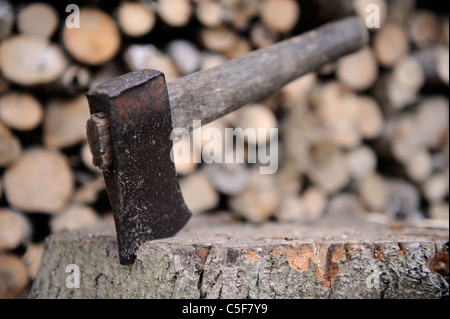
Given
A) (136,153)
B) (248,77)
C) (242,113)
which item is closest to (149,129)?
(136,153)

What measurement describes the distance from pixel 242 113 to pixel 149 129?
122 centimetres

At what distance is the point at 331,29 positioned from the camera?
1.77 metres

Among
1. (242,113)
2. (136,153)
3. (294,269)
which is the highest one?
(242,113)

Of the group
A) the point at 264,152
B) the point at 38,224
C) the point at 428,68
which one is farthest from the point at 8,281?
the point at 428,68

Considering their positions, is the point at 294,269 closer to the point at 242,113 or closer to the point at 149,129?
the point at 149,129

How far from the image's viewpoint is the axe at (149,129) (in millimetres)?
942

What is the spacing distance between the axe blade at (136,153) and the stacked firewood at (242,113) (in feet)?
2.76

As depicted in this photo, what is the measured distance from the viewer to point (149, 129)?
39.8 inches

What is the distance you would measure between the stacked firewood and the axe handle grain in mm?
611

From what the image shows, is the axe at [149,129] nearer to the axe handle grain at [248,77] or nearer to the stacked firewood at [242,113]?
the axe handle grain at [248,77]

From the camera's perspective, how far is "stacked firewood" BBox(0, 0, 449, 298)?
1.73 meters

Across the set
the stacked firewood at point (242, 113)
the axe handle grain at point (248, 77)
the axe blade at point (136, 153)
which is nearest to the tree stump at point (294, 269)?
the axe blade at point (136, 153)

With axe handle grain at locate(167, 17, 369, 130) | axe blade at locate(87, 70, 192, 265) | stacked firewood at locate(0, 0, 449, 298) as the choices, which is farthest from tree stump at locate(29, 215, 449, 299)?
stacked firewood at locate(0, 0, 449, 298)
